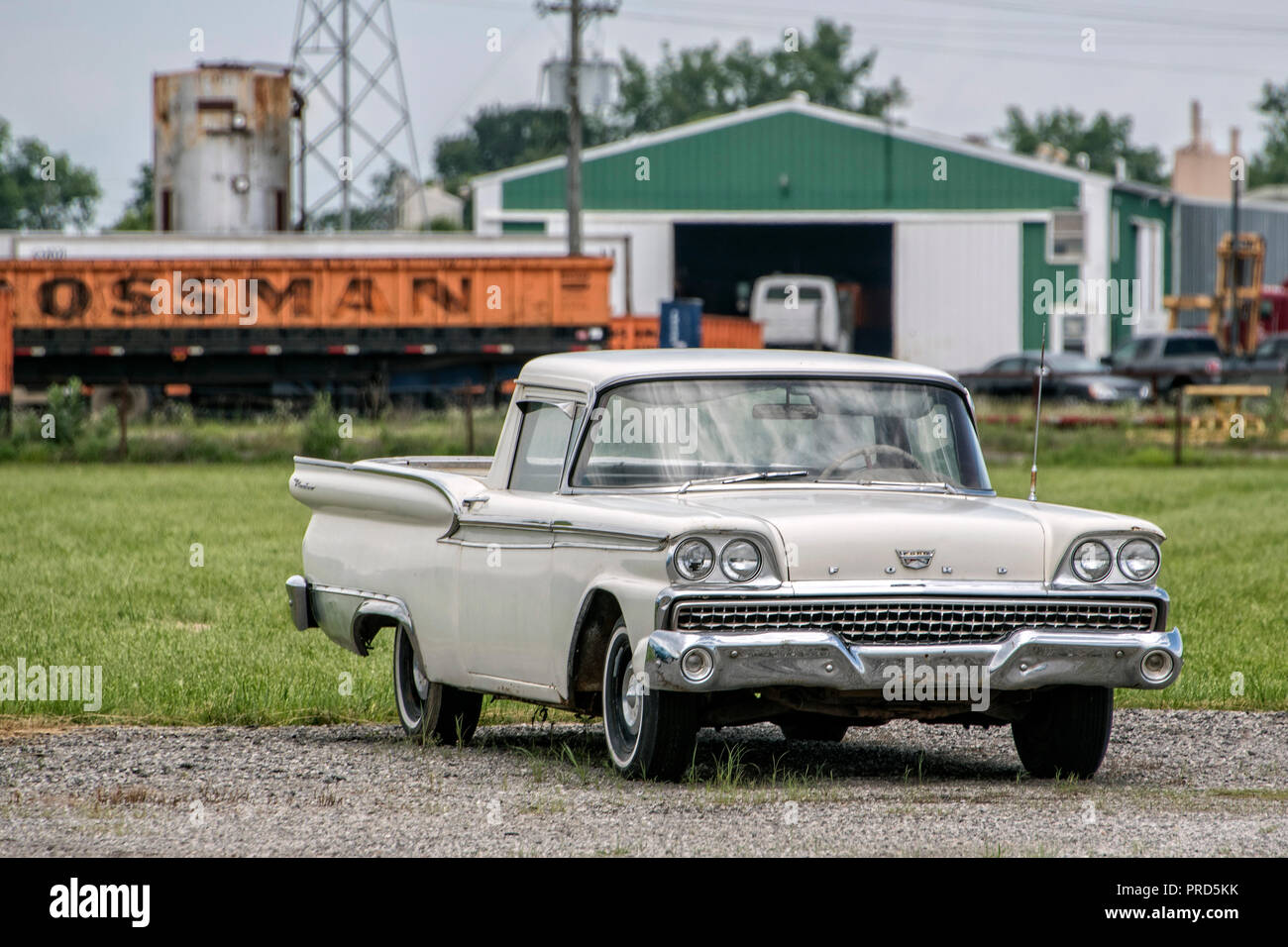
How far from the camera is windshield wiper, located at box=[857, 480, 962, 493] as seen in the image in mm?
7793

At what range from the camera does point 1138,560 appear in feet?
23.6

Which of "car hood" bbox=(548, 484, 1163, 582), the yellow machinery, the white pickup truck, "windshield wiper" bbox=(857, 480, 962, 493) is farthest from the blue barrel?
"car hood" bbox=(548, 484, 1163, 582)

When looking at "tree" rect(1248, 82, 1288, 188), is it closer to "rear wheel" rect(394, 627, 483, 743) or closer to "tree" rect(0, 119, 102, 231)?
"tree" rect(0, 119, 102, 231)

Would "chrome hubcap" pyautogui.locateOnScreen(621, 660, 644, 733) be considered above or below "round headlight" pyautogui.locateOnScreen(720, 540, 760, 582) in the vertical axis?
below

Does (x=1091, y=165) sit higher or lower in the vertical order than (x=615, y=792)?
higher

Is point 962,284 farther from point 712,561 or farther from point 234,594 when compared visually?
point 712,561

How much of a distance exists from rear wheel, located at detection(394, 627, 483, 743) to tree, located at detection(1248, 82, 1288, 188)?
124m

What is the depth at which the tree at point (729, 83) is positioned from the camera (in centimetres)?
10512

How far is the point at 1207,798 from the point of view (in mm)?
7035

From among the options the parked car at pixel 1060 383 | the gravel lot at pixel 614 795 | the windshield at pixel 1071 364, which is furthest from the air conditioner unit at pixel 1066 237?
the gravel lot at pixel 614 795
